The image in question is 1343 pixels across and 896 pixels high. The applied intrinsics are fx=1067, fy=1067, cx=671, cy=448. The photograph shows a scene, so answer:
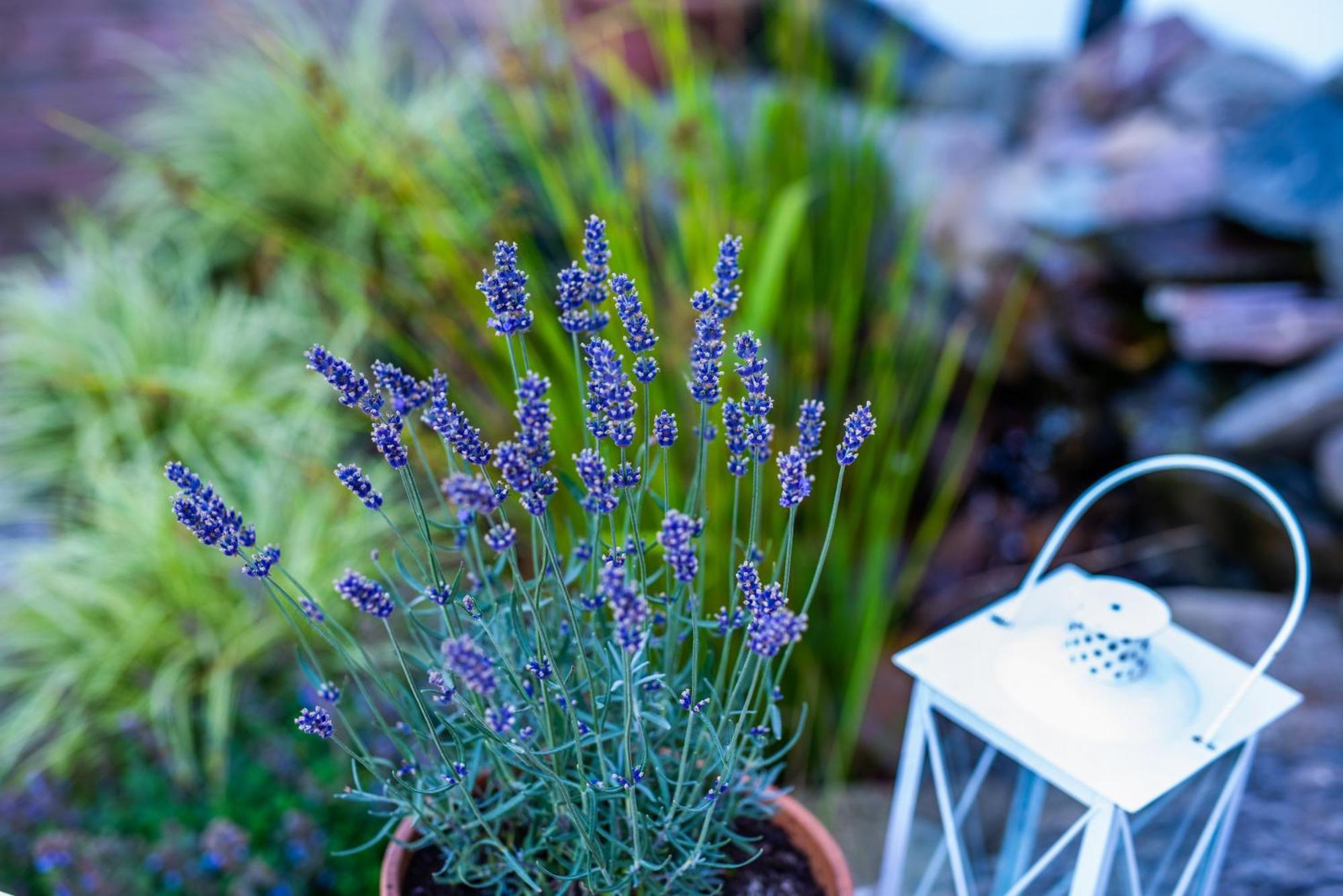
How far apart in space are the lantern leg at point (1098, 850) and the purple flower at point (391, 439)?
68 centimetres

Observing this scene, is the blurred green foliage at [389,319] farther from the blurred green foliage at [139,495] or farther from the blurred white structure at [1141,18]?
the blurred white structure at [1141,18]

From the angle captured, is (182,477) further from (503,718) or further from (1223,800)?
(1223,800)

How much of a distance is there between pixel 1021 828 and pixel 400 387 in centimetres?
93

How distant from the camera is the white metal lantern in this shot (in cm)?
97

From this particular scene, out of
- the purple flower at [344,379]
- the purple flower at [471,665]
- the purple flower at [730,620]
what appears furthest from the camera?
the purple flower at [730,620]

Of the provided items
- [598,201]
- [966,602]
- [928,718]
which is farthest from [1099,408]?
[928,718]

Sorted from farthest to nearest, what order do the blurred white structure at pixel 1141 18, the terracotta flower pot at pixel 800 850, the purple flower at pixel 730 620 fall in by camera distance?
the blurred white structure at pixel 1141 18, the terracotta flower pot at pixel 800 850, the purple flower at pixel 730 620

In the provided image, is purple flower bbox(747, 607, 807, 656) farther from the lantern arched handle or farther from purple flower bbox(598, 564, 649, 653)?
the lantern arched handle

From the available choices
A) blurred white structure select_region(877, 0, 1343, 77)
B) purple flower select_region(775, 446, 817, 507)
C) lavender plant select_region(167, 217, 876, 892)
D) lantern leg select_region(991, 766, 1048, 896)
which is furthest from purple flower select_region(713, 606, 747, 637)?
blurred white structure select_region(877, 0, 1343, 77)

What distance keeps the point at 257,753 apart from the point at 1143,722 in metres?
1.40

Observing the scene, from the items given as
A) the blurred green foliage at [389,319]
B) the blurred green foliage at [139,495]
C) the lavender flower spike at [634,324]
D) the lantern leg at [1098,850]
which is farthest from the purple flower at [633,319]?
the blurred green foliage at [139,495]

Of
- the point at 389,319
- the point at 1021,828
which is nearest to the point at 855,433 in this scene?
the point at 1021,828

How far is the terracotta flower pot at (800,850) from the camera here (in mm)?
1030

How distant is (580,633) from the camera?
0.92m
